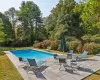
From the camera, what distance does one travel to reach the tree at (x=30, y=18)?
31250 mm

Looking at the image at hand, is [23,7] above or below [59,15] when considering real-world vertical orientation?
above

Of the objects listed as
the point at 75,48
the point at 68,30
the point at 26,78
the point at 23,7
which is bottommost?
the point at 26,78

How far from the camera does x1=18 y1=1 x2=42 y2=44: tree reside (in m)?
31.2

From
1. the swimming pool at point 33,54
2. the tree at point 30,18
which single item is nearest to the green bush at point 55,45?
the swimming pool at point 33,54

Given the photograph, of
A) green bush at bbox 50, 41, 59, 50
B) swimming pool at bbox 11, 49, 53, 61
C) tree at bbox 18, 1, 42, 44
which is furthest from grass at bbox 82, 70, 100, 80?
tree at bbox 18, 1, 42, 44

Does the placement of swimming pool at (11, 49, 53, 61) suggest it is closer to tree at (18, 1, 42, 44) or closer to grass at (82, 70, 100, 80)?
grass at (82, 70, 100, 80)

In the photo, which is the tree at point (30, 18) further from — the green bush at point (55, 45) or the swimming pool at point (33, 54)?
the green bush at point (55, 45)

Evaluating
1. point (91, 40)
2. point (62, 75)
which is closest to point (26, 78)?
point (62, 75)

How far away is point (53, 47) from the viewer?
19828mm

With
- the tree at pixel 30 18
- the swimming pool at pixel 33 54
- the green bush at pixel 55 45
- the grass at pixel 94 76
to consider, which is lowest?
the grass at pixel 94 76

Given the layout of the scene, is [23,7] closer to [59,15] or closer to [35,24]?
[35,24]

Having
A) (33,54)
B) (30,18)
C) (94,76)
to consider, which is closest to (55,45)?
(33,54)

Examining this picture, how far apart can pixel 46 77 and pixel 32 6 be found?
29382 mm

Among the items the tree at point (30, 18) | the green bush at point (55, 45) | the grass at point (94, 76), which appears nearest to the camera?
the grass at point (94, 76)
